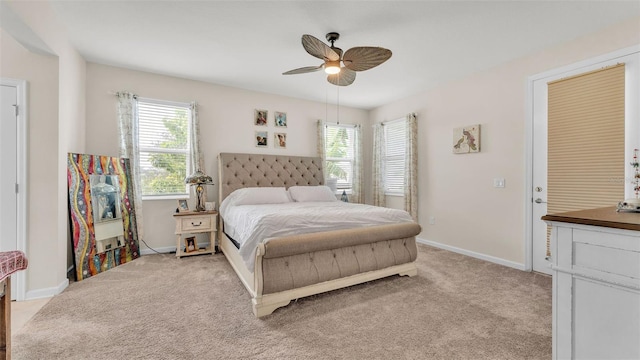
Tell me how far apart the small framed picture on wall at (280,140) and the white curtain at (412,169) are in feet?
7.00

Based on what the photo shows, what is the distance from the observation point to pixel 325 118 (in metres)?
5.28

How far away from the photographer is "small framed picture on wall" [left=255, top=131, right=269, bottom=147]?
4.60 metres

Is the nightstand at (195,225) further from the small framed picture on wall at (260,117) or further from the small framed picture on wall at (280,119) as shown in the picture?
the small framed picture on wall at (280,119)

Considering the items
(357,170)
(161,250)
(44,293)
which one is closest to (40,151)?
(44,293)

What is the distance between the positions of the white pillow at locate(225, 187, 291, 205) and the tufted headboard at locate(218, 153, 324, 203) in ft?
1.01

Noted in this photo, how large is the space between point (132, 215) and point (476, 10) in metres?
4.54

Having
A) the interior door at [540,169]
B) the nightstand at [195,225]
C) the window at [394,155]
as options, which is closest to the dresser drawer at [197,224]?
the nightstand at [195,225]

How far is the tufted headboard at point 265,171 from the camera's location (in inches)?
165

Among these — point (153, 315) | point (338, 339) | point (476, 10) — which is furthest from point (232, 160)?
point (476, 10)

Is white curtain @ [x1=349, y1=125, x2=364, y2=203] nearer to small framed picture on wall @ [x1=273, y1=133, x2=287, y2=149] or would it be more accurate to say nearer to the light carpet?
small framed picture on wall @ [x1=273, y1=133, x2=287, y2=149]

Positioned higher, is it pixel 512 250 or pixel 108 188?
pixel 108 188

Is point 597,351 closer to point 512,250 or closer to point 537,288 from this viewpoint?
point 537,288

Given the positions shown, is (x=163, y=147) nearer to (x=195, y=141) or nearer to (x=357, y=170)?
(x=195, y=141)

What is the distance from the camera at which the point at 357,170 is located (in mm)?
5473
